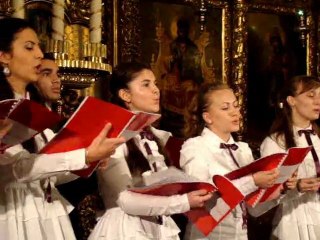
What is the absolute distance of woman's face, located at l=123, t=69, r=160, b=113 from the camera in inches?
115

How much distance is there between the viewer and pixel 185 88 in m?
4.93

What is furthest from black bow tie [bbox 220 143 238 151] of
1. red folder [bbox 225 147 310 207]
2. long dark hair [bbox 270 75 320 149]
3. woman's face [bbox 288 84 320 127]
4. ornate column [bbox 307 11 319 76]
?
ornate column [bbox 307 11 319 76]

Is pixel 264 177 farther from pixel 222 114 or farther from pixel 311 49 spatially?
pixel 311 49

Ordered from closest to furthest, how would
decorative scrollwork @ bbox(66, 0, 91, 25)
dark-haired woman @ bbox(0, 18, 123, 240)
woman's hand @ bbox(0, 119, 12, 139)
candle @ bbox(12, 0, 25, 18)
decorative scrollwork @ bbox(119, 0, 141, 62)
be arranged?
woman's hand @ bbox(0, 119, 12, 139) → dark-haired woman @ bbox(0, 18, 123, 240) → candle @ bbox(12, 0, 25, 18) → decorative scrollwork @ bbox(66, 0, 91, 25) → decorative scrollwork @ bbox(119, 0, 141, 62)

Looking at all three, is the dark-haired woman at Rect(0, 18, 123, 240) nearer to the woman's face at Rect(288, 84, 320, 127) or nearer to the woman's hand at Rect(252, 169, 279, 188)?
the woman's hand at Rect(252, 169, 279, 188)

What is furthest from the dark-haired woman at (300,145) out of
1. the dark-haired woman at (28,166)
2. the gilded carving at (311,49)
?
the gilded carving at (311,49)

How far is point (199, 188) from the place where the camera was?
A: 8.57 feet

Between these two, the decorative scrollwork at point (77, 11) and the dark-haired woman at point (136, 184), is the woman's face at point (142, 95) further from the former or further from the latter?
the decorative scrollwork at point (77, 11)

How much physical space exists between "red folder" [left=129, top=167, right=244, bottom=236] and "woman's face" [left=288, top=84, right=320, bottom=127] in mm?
1319

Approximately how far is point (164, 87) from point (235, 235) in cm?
200

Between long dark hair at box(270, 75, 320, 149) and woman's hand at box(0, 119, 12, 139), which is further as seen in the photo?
long dark hair at box(270, 75, 320, 149)

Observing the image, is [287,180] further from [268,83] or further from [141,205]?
[268,83]

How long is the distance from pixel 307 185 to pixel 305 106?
602mm

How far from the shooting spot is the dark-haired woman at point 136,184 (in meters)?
2.57
